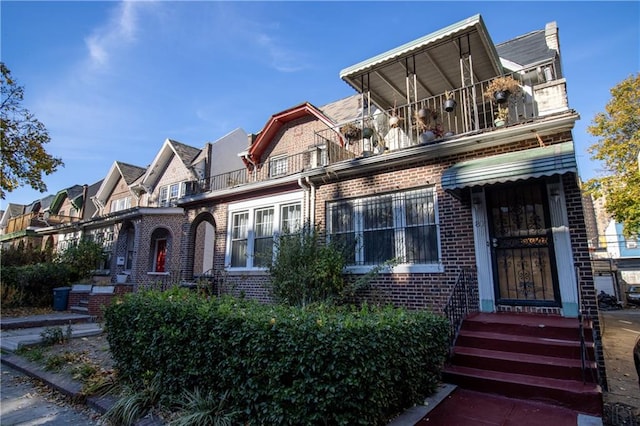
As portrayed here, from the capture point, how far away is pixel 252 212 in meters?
10.6

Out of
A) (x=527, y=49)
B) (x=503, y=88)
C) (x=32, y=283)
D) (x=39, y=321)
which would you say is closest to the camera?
(x=503, y=88)

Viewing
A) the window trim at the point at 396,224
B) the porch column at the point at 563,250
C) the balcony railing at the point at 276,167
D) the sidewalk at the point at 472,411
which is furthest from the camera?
the balcony railing at the point at 276,167

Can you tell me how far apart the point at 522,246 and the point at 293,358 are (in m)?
5.07

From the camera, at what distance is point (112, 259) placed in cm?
1934

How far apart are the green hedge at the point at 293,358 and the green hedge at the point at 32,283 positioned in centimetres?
1355

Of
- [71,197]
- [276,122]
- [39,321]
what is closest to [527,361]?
[276,122]

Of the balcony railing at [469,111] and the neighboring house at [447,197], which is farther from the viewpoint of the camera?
the balcony railing at [469,111]

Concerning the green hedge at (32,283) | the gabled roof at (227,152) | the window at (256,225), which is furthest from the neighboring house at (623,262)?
the green hedge at (32,283)

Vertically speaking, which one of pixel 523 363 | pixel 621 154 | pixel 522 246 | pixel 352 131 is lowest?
pixel 523 363

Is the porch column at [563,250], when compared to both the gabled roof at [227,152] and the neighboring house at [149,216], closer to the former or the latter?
the neighboring house at [149,216]

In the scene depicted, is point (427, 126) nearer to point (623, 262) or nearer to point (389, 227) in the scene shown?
point (389, 227)

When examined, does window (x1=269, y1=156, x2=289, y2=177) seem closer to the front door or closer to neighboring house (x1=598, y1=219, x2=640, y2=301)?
the front door

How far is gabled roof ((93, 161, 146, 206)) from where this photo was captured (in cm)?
2455

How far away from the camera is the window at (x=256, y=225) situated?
9.78 metres
